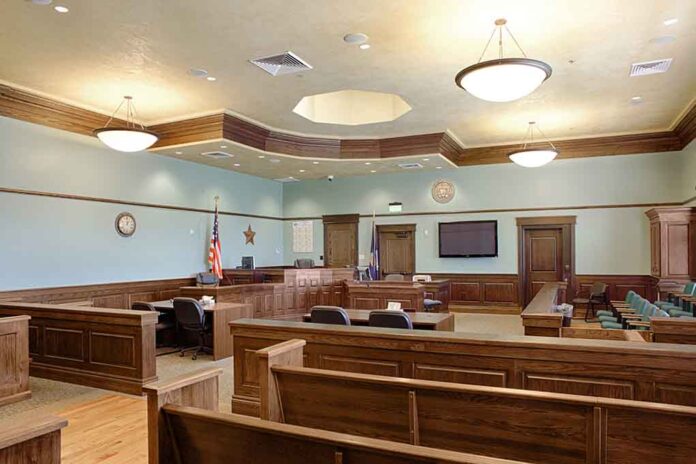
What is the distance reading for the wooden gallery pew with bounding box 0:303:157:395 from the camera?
487 cm

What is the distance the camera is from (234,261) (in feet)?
37.9

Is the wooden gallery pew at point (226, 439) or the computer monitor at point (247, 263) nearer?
the wooden gallery pew at point (226, 439)

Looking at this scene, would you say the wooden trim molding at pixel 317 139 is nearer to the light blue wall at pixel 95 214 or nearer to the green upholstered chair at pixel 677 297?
the light blue wall at pixel 95 214

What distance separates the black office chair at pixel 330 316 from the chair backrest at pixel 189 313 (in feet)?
6.37

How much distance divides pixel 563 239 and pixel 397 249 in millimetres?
4041

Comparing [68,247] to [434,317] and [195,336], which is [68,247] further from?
[434,317]

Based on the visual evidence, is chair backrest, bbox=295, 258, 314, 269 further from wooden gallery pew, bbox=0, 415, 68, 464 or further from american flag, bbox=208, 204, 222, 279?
wooden gallery pew, bbox=0, 415, 68, 464

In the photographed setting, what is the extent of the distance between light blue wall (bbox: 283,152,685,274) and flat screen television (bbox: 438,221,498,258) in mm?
152

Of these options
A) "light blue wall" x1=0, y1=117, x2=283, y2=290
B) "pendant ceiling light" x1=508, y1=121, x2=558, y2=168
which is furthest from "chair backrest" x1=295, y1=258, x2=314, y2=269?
"pendant ceiling light" x1=508, y1=121, x2=558, y2=168

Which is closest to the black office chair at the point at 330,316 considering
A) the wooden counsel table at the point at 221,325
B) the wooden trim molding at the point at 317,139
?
the wooden counsel table at the point at 221,325

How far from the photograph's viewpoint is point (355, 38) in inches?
207

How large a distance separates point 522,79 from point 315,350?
313cm

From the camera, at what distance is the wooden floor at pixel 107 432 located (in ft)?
10.9

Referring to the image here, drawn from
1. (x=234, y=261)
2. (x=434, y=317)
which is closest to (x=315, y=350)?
(x=434, y=317)
